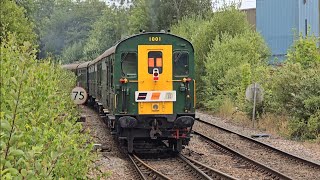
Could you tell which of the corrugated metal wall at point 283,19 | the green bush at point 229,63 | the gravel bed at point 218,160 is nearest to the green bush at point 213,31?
the green bush at point 229,63

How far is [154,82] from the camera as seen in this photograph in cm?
1371

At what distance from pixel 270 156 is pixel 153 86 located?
3422 millimetres

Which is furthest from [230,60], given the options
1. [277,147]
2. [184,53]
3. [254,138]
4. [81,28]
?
[81,28]

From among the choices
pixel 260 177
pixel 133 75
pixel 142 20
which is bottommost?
pixel 260 177

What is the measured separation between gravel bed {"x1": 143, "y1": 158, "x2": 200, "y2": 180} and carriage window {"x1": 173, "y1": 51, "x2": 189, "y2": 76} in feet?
6.88

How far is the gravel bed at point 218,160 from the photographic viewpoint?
11906 mm

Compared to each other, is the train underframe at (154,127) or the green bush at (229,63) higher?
the green bush at (229,63)

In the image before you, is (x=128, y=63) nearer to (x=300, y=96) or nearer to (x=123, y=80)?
(x=123, y=80)

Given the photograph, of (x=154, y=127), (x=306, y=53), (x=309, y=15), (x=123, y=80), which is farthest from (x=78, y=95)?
(x=309, y=15)

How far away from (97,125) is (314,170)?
11542mm

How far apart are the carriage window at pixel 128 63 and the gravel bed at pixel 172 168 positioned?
7.09ft

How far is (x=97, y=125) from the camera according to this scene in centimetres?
2238

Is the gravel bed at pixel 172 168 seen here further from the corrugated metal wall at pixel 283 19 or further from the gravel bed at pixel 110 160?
the corrugated metal wall at pixel 283 19

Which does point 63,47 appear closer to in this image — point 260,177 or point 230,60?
point 230,60
